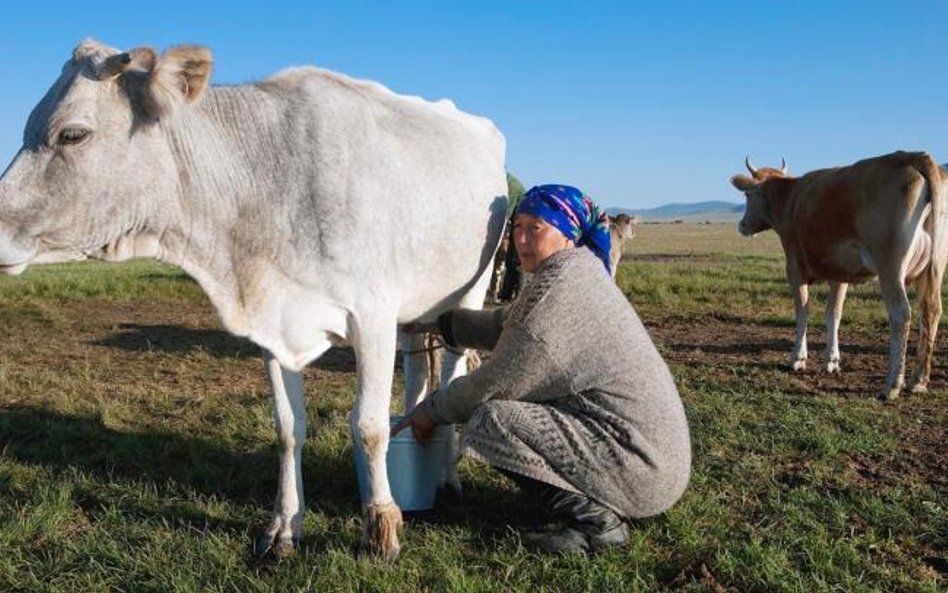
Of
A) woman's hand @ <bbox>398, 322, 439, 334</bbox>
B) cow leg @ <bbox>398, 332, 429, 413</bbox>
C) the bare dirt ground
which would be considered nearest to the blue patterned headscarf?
woman's hand @ <bbox>398, 322, 439, 334</bbox>

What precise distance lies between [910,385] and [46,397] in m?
7.17

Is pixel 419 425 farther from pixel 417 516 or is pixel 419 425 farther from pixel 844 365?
pixel 844 365

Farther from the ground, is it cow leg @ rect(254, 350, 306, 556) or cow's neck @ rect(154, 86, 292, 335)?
cow's neck @ rect(154, 86, 292, 335)

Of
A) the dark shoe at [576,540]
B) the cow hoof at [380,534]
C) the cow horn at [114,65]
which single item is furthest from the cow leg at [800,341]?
the cow horn at [114,65]

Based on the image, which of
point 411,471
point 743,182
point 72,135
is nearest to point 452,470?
point 411,471

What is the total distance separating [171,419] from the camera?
600cm

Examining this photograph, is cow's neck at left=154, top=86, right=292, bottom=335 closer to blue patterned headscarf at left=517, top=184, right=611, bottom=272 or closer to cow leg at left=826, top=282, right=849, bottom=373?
blue patterned headscarf at left=517, top=184, right=611, bottom=272

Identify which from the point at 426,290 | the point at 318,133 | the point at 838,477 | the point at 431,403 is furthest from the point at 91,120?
the point at 838,477

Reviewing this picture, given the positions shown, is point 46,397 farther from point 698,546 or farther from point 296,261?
point 698,546

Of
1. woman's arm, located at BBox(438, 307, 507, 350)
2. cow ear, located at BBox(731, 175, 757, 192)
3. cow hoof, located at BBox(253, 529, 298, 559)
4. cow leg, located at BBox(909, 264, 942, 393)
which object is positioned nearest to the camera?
cow hoof, located at BBox(253, 529, 298, 559)

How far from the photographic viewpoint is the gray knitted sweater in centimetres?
353

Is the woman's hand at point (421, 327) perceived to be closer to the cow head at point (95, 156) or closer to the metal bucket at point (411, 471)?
the metal bucket at point (411, 471)

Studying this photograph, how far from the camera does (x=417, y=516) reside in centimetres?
418

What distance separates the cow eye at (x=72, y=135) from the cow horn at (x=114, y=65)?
21 centimetres
